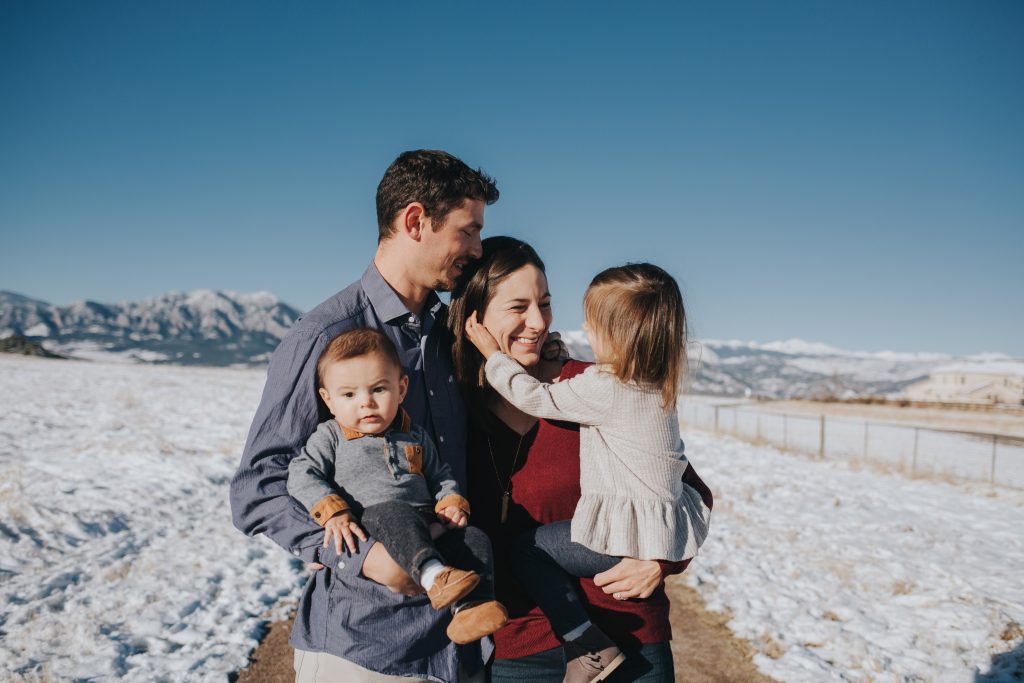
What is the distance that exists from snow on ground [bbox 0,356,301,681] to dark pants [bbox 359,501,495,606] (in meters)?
4.27

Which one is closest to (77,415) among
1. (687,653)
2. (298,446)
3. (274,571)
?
(274,571)

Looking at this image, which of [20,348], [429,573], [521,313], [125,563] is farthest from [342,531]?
[20,348]

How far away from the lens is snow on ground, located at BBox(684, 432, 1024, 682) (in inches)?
227

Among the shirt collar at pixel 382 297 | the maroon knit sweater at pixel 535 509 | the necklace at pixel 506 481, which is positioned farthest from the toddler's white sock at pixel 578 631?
the shirt collar at pixel 382 297

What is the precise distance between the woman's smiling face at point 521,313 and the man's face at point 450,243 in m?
0.21

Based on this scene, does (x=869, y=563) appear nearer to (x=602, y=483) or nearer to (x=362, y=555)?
(x=602, y=483)

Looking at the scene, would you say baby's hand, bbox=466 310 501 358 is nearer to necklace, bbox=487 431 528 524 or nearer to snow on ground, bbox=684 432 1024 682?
necklace, bbox=487 431 528 524

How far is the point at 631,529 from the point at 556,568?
0.34m

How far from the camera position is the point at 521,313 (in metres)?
2.68

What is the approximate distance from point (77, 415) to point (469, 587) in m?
21.7

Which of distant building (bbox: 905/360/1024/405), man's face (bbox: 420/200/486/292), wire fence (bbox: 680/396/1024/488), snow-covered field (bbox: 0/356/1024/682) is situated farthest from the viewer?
distant building (bbox: 905/360/1024/405)

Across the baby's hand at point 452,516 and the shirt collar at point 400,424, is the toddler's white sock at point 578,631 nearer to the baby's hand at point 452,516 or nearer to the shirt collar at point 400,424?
the baby's hand at point 452,516

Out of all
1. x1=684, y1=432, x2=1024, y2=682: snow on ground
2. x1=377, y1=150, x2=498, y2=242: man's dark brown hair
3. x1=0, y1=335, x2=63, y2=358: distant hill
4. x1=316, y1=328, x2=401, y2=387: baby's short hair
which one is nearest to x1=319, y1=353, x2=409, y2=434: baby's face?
x1=316, y1=328, x2=401, y2=387: baby's short hair

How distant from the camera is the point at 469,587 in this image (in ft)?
6.26
